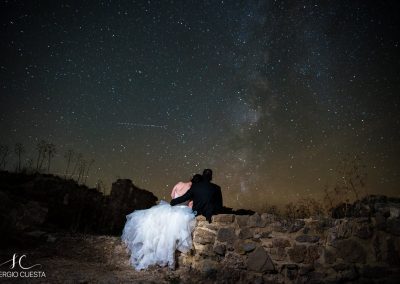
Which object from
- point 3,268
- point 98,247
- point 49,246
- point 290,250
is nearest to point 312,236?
point 290,250

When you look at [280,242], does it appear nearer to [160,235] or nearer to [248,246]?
[248,246]

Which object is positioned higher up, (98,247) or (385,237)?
(385,237)

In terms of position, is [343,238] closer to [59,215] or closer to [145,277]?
[145,277]

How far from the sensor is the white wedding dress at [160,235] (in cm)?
549

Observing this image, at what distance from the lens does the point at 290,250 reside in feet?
15.0

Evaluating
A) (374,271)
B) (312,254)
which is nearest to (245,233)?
(312,254)

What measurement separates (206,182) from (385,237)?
338 centimetres

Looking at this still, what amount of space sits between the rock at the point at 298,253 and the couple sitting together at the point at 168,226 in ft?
5.58

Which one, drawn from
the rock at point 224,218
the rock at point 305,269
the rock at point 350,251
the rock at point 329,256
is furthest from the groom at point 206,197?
the rock at point 350,251

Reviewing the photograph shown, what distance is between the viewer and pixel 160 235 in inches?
222

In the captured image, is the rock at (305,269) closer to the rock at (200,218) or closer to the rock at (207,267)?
the rock at (207,267)

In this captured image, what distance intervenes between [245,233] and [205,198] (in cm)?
119

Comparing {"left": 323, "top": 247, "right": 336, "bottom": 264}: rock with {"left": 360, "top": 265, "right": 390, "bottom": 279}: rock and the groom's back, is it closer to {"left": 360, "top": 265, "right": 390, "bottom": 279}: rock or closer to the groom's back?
{"left": 360, "top": 265, "right": 390, "bottom": 279}: rock

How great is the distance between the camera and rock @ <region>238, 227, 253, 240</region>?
16.4ft
